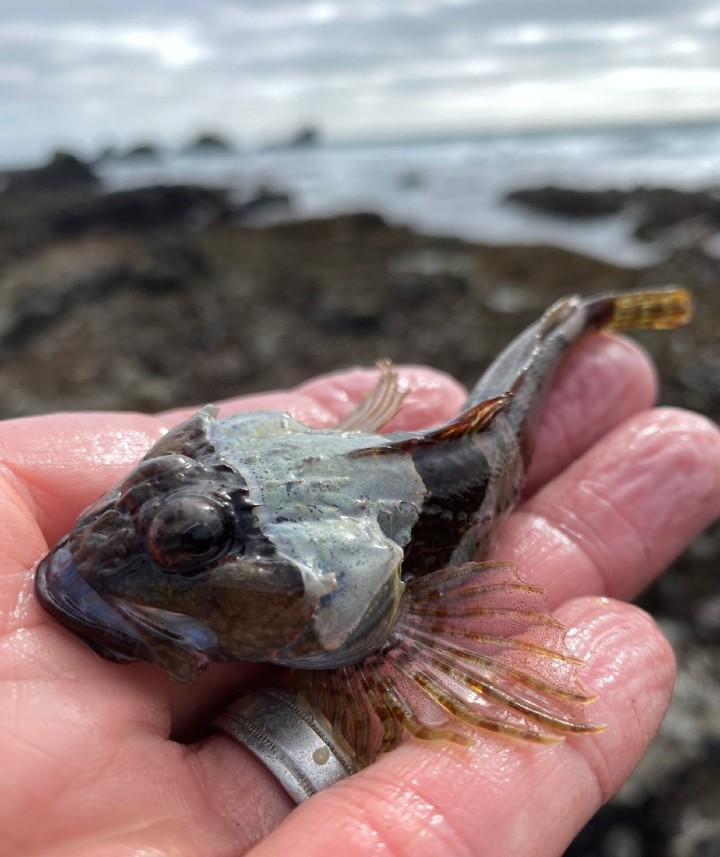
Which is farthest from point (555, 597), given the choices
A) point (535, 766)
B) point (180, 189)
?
point (180, 189)

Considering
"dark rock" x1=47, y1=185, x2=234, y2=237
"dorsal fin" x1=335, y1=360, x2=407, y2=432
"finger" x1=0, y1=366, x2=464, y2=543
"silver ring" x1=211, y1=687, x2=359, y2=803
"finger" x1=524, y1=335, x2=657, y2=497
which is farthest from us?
"dark rock" x1=47, y1=185, x2=234, y2=237

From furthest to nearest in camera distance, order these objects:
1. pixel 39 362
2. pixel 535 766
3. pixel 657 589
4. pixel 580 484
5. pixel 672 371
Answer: pixel 39 362, pixel 672 371, pixel 657 589, pixel 580 484, pixel 535 766

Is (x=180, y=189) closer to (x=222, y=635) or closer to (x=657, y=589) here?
(x=657, y=589)

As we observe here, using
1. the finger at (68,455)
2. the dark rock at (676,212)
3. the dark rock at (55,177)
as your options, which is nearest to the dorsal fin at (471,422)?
the finger at (68,455)

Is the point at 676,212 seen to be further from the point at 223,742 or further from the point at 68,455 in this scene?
the point at 223,742

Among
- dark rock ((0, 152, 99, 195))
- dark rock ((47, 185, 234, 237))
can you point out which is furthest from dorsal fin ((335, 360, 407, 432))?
dark rock ((0, 152, 99, 195))

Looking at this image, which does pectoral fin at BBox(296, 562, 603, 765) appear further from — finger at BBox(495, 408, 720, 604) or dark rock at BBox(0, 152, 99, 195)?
dark rock at BBox(0, 152, 99, 195)
